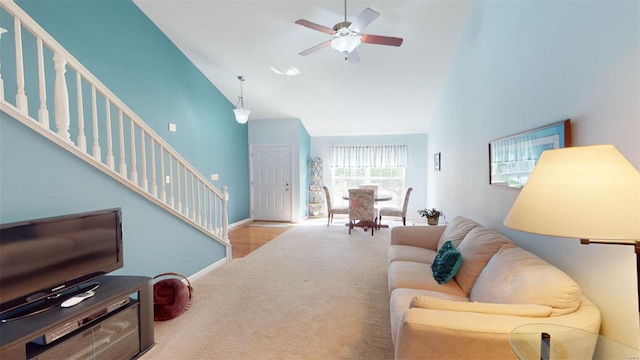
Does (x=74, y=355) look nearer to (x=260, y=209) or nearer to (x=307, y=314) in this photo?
(x=307, y=314)

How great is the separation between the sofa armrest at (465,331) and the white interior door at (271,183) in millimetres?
5586

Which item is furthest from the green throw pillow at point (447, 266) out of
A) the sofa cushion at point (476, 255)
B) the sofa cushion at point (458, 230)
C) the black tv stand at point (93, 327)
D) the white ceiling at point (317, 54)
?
the white ceiling at point (317, 54)

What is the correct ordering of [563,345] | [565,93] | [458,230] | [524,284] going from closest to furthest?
[563,345], [524,284], [565,93], [458,230]

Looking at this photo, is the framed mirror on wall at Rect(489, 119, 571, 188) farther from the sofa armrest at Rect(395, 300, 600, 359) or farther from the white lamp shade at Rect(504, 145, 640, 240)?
the sofa armrest at Rect(395, 300, 600, 359)

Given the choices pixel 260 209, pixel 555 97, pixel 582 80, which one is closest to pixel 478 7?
pixel 555 97

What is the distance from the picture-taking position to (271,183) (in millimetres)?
6723

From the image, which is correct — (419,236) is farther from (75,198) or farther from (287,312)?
(75,198)

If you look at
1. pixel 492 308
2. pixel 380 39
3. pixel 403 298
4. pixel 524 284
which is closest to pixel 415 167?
pixel 380 39

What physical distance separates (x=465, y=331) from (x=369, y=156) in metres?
6.15

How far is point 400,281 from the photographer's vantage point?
2098mm

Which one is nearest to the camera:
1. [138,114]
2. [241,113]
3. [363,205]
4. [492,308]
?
[492,308]

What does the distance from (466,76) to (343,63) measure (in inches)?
68.7

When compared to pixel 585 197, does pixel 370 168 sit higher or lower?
higher

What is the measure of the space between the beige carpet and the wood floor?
385mm
